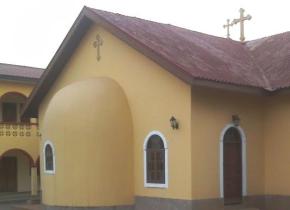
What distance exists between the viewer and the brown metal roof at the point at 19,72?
87.1ft

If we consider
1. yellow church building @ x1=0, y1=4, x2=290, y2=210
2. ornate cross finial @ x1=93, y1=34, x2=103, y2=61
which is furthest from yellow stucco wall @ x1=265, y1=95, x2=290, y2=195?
ornate cross finial @ x1=93, y1=34, x2=103, y2=61

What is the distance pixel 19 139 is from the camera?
85.0 ft

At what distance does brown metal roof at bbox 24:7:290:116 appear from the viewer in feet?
46.8

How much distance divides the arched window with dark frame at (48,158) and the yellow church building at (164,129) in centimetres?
5

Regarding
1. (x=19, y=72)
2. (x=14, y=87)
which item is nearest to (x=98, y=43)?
(x=14, y=87)

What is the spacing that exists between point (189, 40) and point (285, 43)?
11.8ft

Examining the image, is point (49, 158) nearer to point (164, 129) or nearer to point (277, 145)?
point (164, 129)

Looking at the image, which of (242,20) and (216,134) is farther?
(242,20)

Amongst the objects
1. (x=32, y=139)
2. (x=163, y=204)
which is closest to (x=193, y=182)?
(x=163, y=204)

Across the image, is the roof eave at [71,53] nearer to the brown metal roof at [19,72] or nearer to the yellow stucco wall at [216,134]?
the yellow stucco wall at [216,134]

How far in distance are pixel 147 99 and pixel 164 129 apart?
3.69 feet

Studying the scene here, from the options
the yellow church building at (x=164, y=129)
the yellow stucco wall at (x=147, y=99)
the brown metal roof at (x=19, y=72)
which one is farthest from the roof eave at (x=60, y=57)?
the brown metal roof at (x=19, y=72)

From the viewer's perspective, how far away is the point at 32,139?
26422 mm

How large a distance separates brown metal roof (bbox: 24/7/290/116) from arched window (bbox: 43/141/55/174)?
285 centimetres
